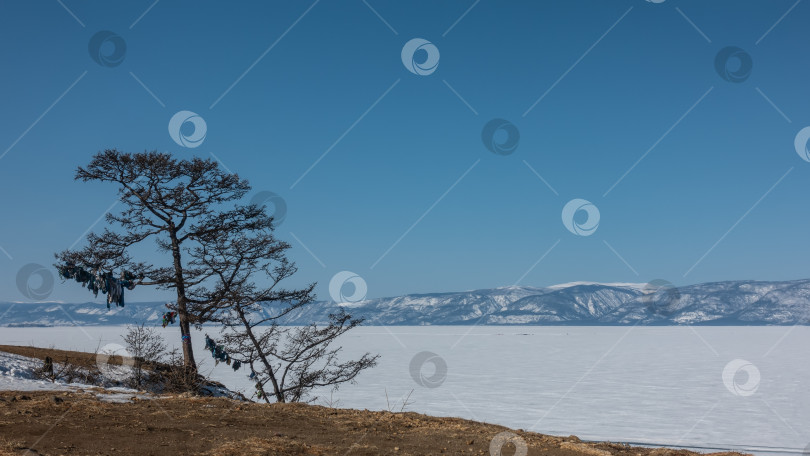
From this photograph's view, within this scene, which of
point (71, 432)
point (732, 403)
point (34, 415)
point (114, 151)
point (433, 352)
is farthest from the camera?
point (433, 352)

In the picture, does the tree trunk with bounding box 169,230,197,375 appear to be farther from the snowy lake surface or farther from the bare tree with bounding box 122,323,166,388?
the bare tree with bounding box 122,323,166,388

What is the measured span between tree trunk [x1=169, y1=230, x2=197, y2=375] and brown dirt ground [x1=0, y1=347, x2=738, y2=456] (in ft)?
22.4

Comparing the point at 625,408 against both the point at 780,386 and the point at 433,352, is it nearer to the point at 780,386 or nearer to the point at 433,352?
the point at 780,386

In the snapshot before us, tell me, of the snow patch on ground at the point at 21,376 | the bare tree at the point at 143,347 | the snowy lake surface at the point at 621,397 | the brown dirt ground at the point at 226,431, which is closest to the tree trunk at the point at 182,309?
the snowy lake surface at the point at 621,397

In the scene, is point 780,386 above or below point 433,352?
below

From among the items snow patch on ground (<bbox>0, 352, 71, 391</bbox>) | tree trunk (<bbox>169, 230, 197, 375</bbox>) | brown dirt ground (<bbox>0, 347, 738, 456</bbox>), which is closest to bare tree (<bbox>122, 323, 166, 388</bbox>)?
tree trunk (<bbox>169, 230, 197, 375</bbox>)

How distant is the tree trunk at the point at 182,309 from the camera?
1798 centimetres

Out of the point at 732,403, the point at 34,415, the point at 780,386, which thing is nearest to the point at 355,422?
the point at 34,415

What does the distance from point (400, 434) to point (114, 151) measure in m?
13.5

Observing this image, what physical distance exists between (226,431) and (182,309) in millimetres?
10540

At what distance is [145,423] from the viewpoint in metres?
8.96

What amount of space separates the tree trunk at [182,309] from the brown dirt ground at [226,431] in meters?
6.83

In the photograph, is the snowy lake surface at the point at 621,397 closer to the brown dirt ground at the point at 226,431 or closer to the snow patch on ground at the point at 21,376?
the snow patch on ground at the point at 21,376

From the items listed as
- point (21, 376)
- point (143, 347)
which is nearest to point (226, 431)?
point (21, 376)
